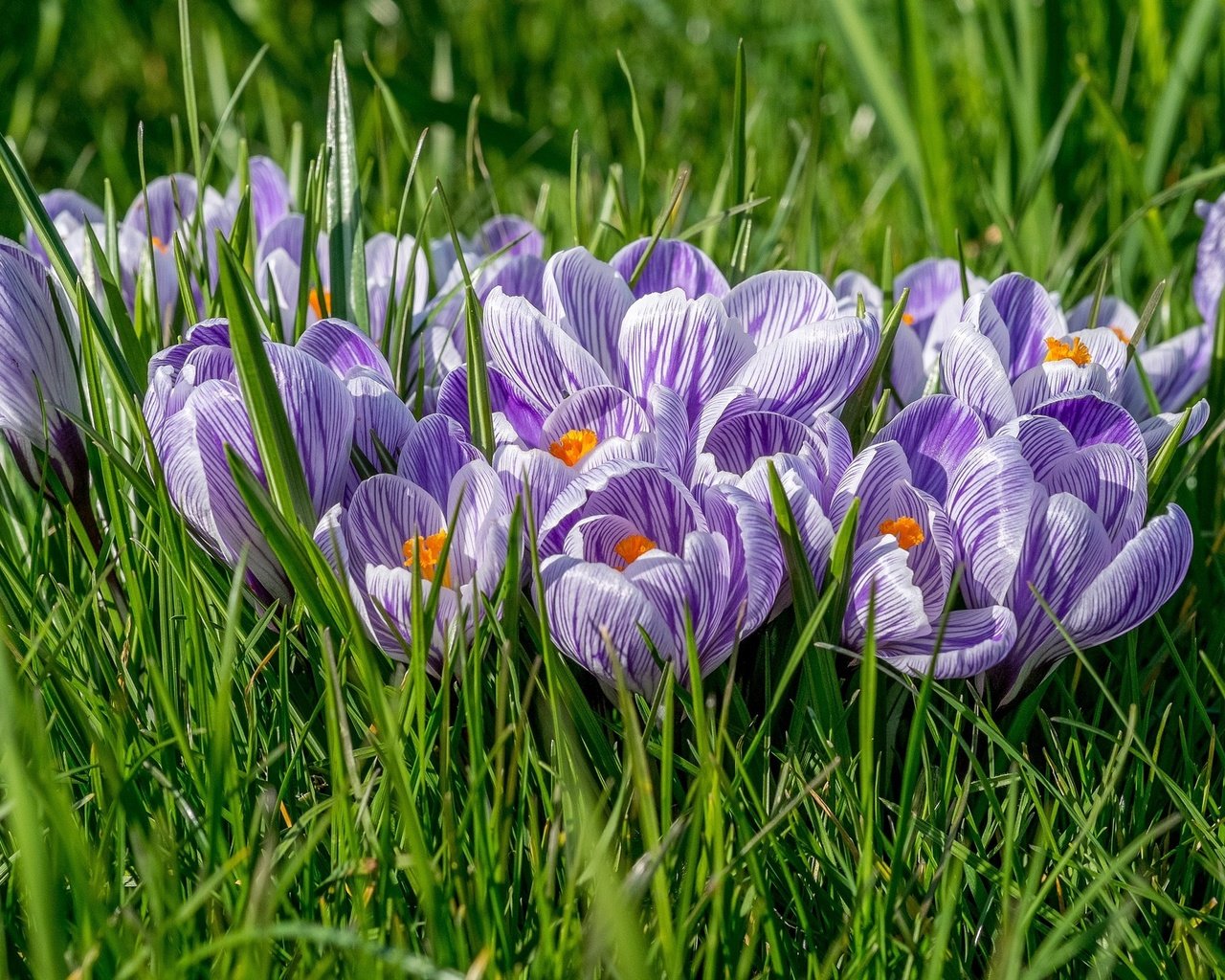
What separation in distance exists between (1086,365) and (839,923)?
395 mm

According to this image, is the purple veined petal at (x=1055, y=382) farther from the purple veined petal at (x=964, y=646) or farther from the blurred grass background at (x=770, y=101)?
the blurred grass background at (x=770, y=101)

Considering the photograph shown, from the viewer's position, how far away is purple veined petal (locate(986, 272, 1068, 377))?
2.85 feet

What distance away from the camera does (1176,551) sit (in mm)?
688

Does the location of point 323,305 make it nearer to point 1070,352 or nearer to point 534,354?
point 534,354

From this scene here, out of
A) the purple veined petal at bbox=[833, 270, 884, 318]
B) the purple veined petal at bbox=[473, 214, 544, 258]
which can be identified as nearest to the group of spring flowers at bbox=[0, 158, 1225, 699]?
the purple veined petal at bbox=[833, 270, 884, 318]

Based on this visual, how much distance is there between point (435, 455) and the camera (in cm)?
71

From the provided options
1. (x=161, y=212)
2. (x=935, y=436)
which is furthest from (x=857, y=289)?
(x=161, y=212)

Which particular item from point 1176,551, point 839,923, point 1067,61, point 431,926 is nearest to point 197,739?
point 431,926

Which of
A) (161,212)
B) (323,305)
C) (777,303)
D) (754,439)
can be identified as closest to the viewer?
(754,439)

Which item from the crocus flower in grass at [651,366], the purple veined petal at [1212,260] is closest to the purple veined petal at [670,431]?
the crocus flower in grass at [651,366]

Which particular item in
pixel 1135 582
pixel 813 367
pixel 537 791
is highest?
pixel 813 367

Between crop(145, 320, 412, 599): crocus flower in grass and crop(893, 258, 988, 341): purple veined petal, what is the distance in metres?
0.50

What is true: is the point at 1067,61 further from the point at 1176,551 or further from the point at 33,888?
the point at 33,888

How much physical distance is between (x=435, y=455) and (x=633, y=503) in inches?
5.0
